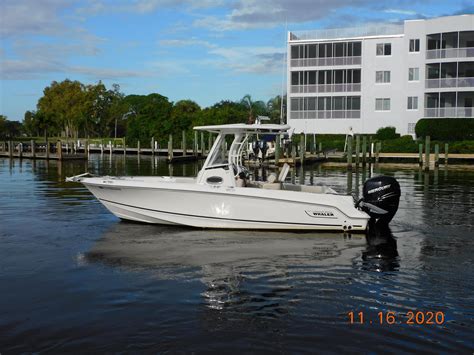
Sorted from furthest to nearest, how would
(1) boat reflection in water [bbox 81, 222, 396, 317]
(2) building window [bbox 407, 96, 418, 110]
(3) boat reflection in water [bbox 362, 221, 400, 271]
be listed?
(2) building window [bbox 407, 96, 418, 110] < (3) boat reflection in water [bbox 362, 221, 400, 271] < (1) boat reflection in water [bbox 81, 222, 396, 317]

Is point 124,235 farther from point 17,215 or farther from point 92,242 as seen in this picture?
point 17,215

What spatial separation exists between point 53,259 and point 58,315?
365cm

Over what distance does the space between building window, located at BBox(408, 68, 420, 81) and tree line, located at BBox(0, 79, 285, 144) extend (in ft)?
71.4

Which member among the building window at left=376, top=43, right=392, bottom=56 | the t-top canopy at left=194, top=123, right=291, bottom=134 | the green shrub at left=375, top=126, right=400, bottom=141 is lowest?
the t-top canopy at left=194, top=123, right=291, bottom=134

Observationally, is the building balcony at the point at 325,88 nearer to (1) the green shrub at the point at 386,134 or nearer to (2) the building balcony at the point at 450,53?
(1) the green shrub at the point at 386,134

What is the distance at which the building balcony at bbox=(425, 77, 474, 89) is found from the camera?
190ft

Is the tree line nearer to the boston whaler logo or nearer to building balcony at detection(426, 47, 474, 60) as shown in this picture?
building balcony at detection(426, 47, 474, 60)

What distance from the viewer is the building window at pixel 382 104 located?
63812 mm

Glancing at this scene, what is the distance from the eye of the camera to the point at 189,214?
15.3m

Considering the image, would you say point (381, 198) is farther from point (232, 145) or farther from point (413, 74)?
point (413, 74)

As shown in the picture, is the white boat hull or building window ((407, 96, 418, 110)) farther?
building window ((407, 96, 418, 110))

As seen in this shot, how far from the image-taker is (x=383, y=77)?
209 ft
